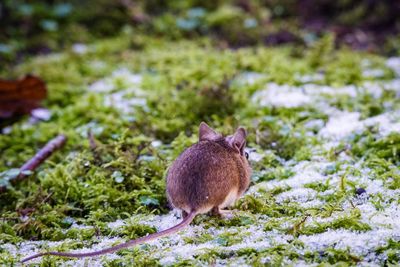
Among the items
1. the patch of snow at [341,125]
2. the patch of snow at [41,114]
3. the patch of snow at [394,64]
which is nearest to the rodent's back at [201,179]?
the patch of snow at [341,125]

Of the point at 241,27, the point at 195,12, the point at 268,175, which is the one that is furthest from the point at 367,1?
the point at 268,175

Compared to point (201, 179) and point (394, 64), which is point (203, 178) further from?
point (394, 64)

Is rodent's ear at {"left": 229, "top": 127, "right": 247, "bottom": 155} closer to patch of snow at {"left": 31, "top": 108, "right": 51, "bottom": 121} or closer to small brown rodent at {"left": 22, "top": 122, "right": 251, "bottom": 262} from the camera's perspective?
small brown rodent at {"left": 22, "top": 122, "right": 251, "bottom": 262}

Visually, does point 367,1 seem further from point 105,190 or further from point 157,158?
point 105,190

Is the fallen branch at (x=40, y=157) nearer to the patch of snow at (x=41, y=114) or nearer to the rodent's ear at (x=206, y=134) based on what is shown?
the patch of snow at (x=41, y=114)

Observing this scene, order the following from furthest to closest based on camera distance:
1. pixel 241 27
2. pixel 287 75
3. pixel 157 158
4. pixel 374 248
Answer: pixel 241 27 → pixel 287 75 → pixel 157 158 → pixel 374 248

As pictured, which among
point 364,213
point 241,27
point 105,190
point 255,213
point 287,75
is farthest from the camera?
point 241,27
